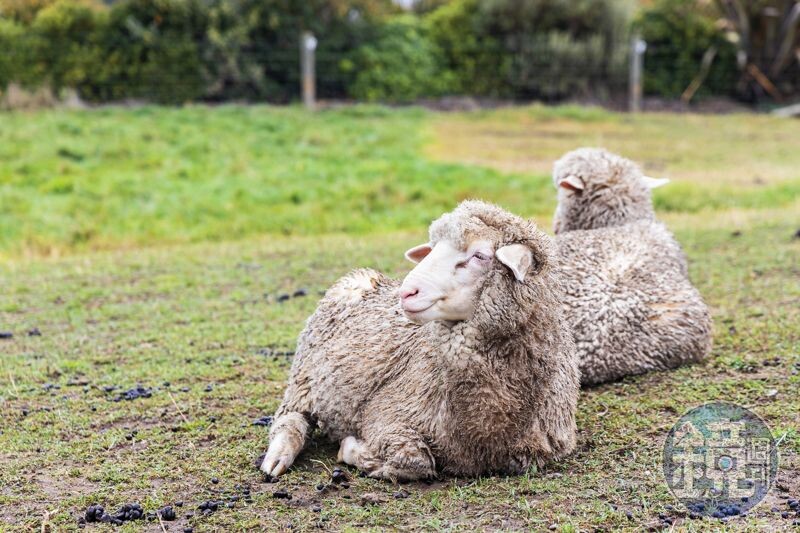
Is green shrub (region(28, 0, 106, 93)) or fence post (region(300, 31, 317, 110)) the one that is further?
fence post (region(300, 31, 317, 110))

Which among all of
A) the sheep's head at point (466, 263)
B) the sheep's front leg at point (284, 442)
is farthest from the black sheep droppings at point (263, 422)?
the sheep's head at point (466, 263)

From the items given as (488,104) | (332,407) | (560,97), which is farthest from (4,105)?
(332,407)

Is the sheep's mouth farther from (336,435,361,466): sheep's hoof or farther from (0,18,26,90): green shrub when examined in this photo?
(0,18,26,90): green shrub

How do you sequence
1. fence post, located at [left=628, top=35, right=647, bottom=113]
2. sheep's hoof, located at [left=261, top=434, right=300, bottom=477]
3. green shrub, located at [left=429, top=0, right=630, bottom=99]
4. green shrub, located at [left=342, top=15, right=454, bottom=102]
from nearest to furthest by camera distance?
sheep's hoof, located at [left=261, top=434, right=300, bottom=477] < fence post, located at [left=628, top=35, right=647, bottom=113] < green shrub, located at [left=342, top=15, right=454, bottom=102] < green shrub, located at [left=429, top=0, right=630, bottom=99]

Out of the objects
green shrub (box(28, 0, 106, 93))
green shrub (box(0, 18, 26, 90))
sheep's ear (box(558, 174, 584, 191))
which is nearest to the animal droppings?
sheep's ear (box(558, 174, 584, 191))

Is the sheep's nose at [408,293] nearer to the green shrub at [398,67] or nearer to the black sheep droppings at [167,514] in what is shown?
the black sheep droppings at [167,514]

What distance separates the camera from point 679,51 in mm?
25219

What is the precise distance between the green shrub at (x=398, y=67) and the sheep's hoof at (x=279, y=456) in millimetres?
19335

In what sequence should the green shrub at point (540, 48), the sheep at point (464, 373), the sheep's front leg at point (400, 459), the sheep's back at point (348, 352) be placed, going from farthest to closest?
the green shrub at point (540, 48)
the sheep's back at point (348, 352)
the sheep's front leg at point (400, 459)
the sheep at point (464, 373)

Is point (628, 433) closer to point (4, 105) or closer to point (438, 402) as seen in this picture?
point (438, 402)

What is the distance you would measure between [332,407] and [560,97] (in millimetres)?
20551

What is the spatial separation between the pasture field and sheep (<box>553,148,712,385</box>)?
0.59 ft

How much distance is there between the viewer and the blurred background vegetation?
2248 cm

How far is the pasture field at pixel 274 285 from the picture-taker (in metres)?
4.73
